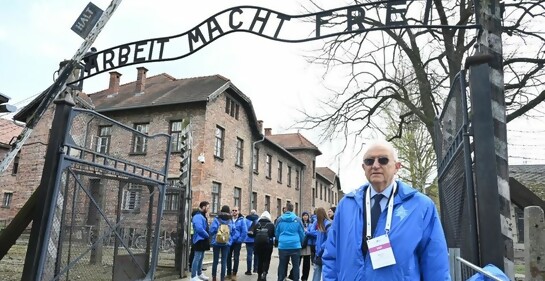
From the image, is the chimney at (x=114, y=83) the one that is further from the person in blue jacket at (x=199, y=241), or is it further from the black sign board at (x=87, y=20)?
the black sign board at (x=87, y=20)

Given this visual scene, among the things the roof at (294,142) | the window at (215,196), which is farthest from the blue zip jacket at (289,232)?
the roof at (294,142)

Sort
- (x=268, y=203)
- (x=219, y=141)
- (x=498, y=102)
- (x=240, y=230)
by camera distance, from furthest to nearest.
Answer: (x=268, y=203) < (x=219, y=141) < (x=240, y=230) < (x=498, y=102)

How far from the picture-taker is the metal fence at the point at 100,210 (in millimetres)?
5789

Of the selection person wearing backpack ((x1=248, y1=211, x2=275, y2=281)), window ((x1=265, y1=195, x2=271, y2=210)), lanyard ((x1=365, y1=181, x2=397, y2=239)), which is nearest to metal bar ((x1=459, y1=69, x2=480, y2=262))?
lanyard ((x1=365, y1=181, x2=397, y2=239))

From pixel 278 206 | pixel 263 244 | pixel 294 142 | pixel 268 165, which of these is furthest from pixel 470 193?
pixel 294 142

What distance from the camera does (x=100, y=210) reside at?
238 inches

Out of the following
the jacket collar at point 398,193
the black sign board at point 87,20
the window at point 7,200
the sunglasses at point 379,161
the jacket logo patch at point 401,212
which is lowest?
the jacket logo patch at point 401,212

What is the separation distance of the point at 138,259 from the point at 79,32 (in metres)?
4.08

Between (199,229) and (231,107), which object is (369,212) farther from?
(231,107)

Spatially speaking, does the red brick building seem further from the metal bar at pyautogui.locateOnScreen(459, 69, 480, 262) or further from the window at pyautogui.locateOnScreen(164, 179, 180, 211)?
the metal bar at pyautogui.locateOnScreen(459, 69, 480, 262)

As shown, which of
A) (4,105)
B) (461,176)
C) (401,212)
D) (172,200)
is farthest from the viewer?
(172,200)

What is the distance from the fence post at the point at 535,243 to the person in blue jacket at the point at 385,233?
145 centimetres

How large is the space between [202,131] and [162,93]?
528cm

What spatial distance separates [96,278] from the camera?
7.00 metres
